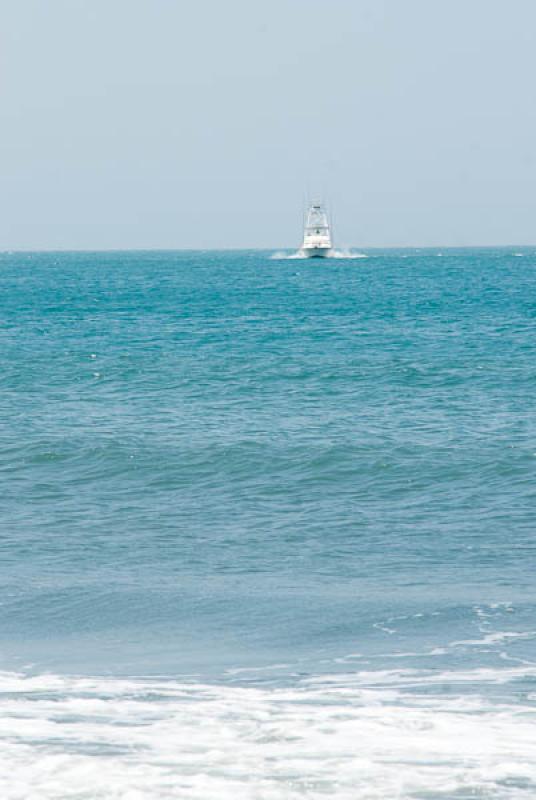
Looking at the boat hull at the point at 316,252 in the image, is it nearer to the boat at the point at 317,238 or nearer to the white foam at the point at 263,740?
the boat at the point at 317,238

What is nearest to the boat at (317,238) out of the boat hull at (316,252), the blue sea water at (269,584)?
the boat hull at (316,252)

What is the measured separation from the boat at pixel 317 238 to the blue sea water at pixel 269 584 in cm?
13178

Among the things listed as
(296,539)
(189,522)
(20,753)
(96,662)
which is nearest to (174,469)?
(189,522)

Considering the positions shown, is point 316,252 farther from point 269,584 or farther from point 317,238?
point 269,584

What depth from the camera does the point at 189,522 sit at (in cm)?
1714

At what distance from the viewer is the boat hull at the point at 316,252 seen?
169312 millimetres

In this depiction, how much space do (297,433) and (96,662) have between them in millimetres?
12572

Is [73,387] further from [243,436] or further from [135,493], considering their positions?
[135,493]

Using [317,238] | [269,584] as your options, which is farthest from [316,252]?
[269,584]

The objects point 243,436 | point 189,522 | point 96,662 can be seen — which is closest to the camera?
point 96,662

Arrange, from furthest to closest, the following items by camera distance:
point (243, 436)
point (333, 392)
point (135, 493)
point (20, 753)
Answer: point (333, 392), point (243, 436), point (135, 493), point (20, 753)

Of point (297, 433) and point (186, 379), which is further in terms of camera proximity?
point (186, 379)

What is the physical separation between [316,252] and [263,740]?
162653 mm

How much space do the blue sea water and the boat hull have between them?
137 metres
